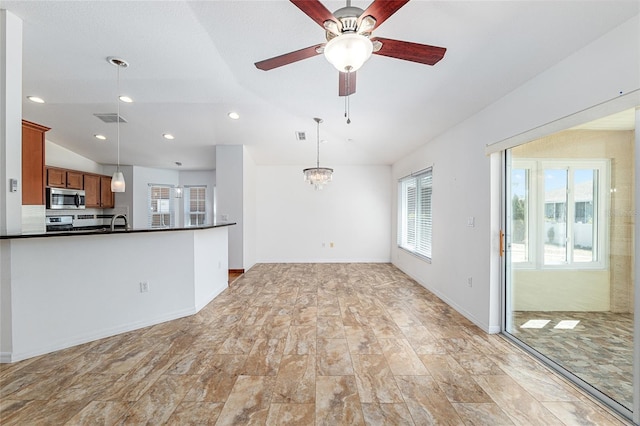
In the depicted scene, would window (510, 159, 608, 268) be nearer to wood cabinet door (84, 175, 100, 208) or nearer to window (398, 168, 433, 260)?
window (398, 168, 433, 260)

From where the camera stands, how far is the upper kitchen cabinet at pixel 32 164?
12.1ft

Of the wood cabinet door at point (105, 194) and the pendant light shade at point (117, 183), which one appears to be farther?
the wood cabinet door at point (105, 194)

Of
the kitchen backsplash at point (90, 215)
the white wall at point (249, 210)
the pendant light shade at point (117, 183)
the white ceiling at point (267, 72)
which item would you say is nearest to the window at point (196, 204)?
the kitchen backsplash at point (90, 215)

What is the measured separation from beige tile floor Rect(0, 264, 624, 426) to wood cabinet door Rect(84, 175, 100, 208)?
210 inches

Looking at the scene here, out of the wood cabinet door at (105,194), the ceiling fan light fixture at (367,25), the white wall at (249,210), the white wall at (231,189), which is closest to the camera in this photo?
the ceiling fan light fixture at (367,25)

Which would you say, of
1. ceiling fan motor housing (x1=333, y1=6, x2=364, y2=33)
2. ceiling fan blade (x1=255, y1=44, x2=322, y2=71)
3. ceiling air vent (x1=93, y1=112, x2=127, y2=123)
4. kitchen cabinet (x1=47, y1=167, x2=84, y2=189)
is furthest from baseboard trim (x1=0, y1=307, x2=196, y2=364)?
kitchen cabinet (x1=47, y1=167, x2=84, y2=189)

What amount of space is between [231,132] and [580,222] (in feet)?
16.6

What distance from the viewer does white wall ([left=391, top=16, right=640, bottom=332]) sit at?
6.19 ft

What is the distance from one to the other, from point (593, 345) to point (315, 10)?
3.26m

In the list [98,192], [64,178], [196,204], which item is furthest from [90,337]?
[196,204]

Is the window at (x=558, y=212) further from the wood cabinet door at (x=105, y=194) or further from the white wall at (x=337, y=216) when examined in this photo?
the wood cabinet door at (x=105, y=194)

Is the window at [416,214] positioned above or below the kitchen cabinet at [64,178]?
below

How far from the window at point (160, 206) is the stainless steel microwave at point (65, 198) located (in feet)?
5.40

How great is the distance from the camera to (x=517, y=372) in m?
2.32
